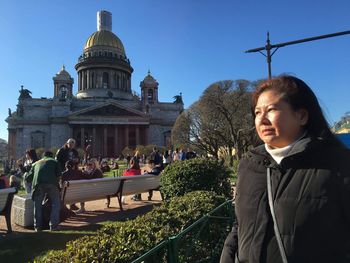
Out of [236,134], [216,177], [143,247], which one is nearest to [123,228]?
[143,247]

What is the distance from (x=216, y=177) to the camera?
26.6ft

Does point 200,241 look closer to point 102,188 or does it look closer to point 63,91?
point 102,188

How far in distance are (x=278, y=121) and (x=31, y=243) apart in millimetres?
5610

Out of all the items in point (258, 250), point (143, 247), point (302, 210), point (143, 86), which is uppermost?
point (143, 86)

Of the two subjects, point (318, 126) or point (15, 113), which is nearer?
point (318, 126)

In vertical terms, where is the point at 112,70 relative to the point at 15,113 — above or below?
above

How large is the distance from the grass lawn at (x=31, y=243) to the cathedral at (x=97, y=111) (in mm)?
57934

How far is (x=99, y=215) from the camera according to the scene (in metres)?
9.34

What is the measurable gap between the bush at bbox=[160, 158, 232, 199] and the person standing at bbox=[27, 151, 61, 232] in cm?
237

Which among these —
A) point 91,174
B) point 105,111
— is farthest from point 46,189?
point 105,111

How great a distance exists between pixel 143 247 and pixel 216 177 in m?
5.22

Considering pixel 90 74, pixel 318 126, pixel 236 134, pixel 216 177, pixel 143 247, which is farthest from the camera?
pixel 90 74

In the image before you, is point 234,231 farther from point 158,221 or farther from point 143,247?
point 158,221

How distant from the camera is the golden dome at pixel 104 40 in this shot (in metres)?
69.8
